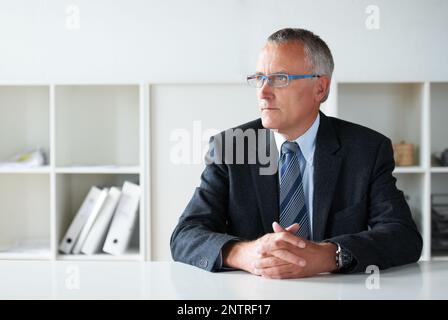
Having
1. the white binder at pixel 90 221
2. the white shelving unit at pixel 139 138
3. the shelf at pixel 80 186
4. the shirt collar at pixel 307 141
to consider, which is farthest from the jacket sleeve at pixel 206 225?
the shelf at pixel 80 186

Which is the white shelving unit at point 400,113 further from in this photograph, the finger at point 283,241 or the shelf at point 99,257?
the finger at point 283,241

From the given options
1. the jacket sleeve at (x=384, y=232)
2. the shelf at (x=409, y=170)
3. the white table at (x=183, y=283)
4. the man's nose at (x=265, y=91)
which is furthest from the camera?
the shelf at (x=409, y=170)

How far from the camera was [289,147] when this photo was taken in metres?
2.08

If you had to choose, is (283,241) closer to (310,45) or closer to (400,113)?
(310,45)

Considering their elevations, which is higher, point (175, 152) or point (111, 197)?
point (175, 152)

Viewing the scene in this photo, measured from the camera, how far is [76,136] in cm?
380

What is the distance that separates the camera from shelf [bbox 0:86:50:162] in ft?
12.7

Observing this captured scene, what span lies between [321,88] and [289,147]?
265 mm

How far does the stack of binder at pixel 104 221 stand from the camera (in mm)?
3553

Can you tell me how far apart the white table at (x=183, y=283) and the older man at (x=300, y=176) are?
0.99ft

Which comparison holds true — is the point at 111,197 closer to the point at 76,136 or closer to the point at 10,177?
the point at 76,136

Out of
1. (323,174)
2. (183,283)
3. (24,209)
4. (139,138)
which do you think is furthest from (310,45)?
(24,209)
